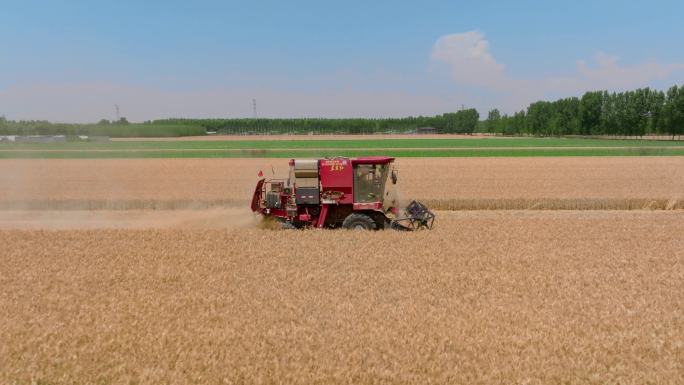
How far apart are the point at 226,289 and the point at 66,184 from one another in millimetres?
23308

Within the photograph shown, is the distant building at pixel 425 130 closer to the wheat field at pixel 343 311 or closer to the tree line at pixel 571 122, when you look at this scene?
the tree line at pixel 571 122

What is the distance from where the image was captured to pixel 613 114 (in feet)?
351

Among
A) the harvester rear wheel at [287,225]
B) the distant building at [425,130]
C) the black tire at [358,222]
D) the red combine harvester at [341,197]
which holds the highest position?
the distant building at [425,130]

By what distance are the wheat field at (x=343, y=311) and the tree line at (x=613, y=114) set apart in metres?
97.2

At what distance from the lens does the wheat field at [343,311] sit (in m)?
5.96

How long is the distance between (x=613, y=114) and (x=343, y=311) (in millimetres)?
115581

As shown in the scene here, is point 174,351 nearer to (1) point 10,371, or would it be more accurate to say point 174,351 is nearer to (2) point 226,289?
(1) point 10,371

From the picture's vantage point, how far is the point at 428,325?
714 cm

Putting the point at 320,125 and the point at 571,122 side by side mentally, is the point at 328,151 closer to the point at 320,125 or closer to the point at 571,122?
the point at 571,122

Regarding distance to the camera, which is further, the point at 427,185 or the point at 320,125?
the point at 320,125

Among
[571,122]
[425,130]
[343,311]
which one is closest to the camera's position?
[343,311]

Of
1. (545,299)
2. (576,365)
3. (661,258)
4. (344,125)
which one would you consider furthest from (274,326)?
(344,125)

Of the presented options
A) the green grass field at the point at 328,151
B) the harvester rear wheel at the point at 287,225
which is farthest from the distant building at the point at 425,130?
the harvester rear wheel at the point at 287,225

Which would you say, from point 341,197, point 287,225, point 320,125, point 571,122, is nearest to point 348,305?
point 341,197
